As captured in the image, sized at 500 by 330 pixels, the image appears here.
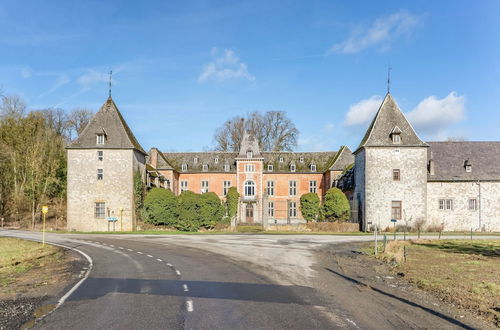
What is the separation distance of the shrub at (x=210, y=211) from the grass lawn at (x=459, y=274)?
22.4 meters

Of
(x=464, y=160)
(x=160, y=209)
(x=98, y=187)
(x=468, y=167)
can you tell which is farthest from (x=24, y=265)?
(x=464, y=160)

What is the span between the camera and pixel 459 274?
1533cm

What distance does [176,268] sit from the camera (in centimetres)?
1630

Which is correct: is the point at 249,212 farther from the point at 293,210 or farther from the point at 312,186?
the point at 312,186

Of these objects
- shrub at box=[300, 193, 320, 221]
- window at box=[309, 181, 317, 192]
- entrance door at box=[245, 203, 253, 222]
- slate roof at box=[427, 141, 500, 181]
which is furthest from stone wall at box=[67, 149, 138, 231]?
slate roof at box=[427, 141, 500, 181]

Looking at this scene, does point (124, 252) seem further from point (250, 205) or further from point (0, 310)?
point (250, 205)

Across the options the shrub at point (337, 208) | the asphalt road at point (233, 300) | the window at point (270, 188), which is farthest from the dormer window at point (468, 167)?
the asphalt road at point (233, 300)

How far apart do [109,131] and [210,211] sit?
44.5 ft

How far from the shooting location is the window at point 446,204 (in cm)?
4497

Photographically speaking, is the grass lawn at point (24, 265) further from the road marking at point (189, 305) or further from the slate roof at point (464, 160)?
the slate roof at point (464, 160)

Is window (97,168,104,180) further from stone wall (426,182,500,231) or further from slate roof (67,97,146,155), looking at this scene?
stone wall (426,182,500,231)

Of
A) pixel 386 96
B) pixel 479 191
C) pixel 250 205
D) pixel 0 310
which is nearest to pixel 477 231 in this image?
pixel 479 191

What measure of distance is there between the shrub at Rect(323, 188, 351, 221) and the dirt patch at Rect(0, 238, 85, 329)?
2793 centimetres

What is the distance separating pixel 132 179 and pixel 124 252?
22.3 m
